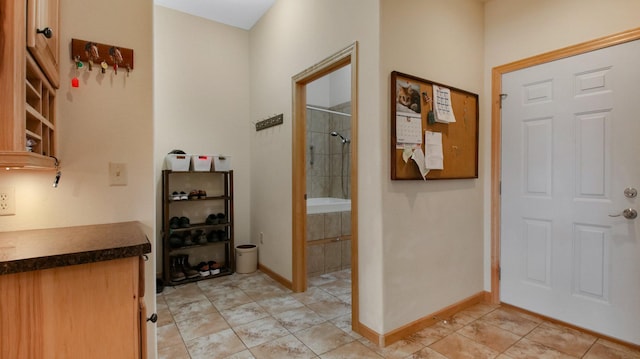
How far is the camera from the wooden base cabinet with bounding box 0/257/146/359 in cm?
94

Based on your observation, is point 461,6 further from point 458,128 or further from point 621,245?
point 621,245

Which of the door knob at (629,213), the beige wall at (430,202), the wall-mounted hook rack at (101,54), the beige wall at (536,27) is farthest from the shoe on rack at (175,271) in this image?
the door knob at (629,213)

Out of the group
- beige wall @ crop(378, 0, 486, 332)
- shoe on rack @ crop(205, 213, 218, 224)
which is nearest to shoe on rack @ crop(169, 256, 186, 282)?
shoe on rack @ crop(205, 213, 218, 224)

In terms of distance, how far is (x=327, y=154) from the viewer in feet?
15.8

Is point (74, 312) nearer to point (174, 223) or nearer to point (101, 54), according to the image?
point (101, 54)

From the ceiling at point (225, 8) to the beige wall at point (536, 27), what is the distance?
2.25 metres

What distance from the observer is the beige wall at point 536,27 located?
6.85 ft

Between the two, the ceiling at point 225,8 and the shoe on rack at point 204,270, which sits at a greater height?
the ceiling at point 225,8

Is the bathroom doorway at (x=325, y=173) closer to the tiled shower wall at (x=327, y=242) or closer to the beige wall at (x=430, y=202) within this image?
the tiled shower wall at (x=327, y=242)

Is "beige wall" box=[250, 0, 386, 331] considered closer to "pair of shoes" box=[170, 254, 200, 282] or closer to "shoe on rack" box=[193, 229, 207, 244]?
"shoe on rack" box=[193, 229, 207, 244]

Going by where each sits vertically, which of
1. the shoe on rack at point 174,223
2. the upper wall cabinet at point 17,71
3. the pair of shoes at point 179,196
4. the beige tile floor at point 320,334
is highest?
the upper wall cabinet at point 17,71

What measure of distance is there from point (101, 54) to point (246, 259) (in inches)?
103

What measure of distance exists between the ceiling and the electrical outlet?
2.76 metres

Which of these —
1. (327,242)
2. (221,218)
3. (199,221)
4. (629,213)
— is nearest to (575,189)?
(629,213)
